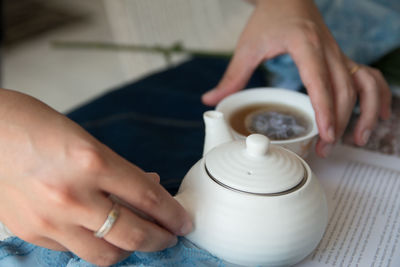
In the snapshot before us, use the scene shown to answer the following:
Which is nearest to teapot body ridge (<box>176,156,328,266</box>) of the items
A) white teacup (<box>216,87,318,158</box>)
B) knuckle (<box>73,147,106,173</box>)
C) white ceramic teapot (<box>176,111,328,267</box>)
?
white ceramic teapot (<box>176,111,328,267</box>)

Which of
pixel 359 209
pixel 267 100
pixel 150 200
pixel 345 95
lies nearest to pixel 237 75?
pixel 267 100

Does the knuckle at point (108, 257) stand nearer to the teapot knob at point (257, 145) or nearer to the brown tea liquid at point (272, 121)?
the teapot knob at point (257, 145)

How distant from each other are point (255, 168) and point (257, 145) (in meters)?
0.02

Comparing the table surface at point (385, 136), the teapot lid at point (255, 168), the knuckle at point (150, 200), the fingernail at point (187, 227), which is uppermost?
the knuckle at point (150, 200)

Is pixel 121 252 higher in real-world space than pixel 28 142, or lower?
lower

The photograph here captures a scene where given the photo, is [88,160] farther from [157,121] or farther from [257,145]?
[157,121]

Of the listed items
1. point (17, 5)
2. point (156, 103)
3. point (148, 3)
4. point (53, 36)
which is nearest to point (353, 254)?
point (156, 103)

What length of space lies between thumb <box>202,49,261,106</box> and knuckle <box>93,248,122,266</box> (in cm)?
44

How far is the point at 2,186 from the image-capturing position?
0.40 meters

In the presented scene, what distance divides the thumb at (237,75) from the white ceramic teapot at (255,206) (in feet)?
1.15

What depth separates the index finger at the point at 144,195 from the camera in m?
0.38

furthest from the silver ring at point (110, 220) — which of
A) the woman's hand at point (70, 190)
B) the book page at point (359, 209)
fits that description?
the book page at point (359, 209)

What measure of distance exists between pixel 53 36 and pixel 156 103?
7.03ft

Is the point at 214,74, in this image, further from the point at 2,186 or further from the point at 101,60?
the point at 101,60
